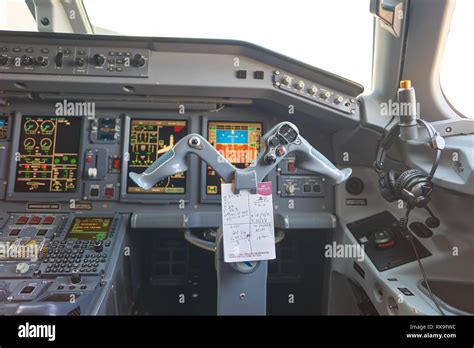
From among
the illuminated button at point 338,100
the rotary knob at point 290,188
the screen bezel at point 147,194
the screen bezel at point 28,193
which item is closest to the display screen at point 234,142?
the screen bezel at point 147,194

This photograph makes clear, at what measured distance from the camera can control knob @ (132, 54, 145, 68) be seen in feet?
7.39

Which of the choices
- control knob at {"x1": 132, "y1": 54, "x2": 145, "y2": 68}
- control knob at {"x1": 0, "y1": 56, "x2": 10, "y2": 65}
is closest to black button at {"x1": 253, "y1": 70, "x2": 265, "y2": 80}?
control knob at {"x1": 132, "y1": 54, "x2": 145, "y2": 68}

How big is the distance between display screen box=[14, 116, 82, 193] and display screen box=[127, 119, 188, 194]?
1.29 ft

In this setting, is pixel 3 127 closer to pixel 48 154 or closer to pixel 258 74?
pixel 48 154

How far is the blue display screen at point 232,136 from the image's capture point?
8.39 feet

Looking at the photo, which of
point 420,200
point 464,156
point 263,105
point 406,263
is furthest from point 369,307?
point 263,105

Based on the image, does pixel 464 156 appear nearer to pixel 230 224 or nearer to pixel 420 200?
pixel 420 200

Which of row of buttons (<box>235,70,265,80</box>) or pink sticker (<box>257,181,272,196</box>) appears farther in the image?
row of buttons (<box>235,70,265,80</box>)

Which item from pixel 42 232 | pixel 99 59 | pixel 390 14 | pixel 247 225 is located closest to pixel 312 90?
pixel 390 14

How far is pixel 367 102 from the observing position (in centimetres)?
234

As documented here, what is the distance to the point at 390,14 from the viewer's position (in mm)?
2078

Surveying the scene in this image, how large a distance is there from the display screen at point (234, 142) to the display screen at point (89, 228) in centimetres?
74

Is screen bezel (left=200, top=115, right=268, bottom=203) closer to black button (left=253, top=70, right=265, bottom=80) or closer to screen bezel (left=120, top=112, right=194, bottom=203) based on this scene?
screen bezel (left=120, top=112, right=194, bottom=203)

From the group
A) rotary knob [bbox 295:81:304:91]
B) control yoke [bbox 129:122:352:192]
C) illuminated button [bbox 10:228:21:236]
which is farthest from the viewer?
rotary knob [bbox 295:81:304:91]
